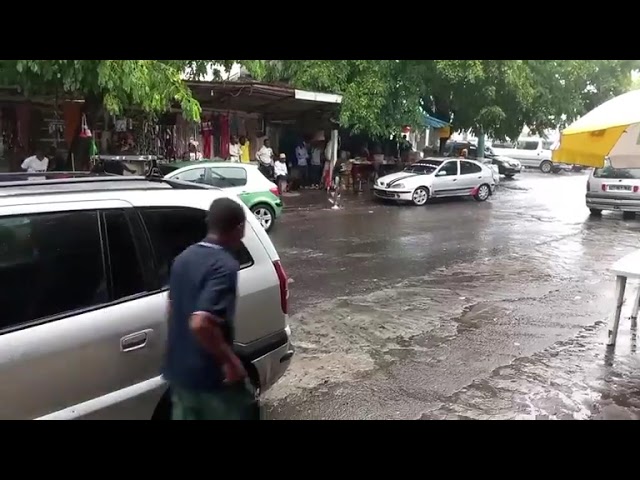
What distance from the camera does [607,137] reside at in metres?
6.03

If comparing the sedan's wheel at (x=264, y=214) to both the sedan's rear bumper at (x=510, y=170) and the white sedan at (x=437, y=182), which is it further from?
the sedan's rear bumper at (x=510, y=170)

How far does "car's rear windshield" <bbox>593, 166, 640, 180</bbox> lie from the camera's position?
14.5 metres

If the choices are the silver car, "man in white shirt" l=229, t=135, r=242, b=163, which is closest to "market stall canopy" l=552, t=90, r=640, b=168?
the silver car

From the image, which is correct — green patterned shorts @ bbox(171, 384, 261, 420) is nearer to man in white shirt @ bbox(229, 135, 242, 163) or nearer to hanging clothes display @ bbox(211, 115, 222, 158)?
man in white shirt @ bbox(229, 135, 242, 163)

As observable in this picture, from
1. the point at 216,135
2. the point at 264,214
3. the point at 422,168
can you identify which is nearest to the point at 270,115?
the point at 216,135

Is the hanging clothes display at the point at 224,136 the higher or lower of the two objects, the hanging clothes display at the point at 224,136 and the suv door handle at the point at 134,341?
the higher

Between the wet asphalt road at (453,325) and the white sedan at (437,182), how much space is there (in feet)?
13.4

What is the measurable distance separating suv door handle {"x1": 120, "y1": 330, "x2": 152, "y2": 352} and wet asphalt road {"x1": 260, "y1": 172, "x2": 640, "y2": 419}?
5.48ft

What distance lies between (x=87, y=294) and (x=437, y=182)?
15.5m

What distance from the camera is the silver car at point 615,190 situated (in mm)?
14492

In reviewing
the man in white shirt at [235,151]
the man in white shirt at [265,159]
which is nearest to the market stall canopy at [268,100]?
the man in white shirt at [235,151]

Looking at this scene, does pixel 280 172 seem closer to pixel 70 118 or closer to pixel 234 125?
pixel 234 125
